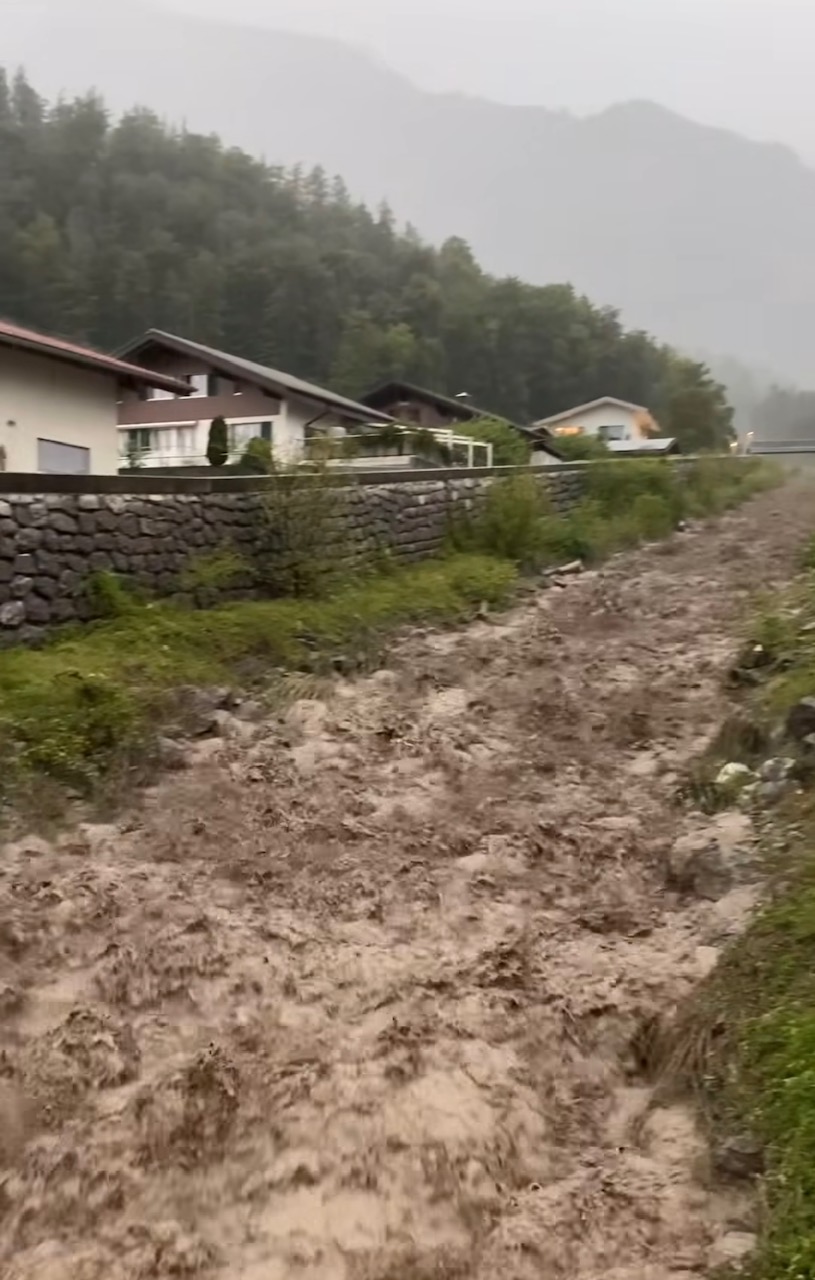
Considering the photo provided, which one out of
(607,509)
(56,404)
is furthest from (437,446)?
(56,404)

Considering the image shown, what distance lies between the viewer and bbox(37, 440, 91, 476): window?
14039mm

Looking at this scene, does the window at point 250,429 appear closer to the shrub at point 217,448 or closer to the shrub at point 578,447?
the shrub at point 217,448

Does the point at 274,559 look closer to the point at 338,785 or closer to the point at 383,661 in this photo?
the point at 383,661

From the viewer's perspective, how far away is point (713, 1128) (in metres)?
3.59

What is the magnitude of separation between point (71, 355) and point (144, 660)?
711 centimetres

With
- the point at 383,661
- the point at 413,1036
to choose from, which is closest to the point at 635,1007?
the point at 413,1036

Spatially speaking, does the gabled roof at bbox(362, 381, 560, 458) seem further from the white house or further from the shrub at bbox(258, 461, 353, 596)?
the shrub at bbox(258, 461, 353, 596)

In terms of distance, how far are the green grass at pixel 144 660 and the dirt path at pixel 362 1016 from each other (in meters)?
0.55

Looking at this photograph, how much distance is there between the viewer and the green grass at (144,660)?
6898mm

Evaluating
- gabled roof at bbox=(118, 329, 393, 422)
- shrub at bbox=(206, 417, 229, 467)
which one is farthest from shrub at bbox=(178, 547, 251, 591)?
gabled roof at bbox=(118, 329, 393, 422)

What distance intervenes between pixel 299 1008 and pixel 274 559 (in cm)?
682

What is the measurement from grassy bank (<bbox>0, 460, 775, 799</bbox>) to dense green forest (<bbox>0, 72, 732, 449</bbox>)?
109 ft

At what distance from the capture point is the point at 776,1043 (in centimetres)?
351

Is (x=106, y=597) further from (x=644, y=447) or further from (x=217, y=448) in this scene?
(x=644, y=447)
